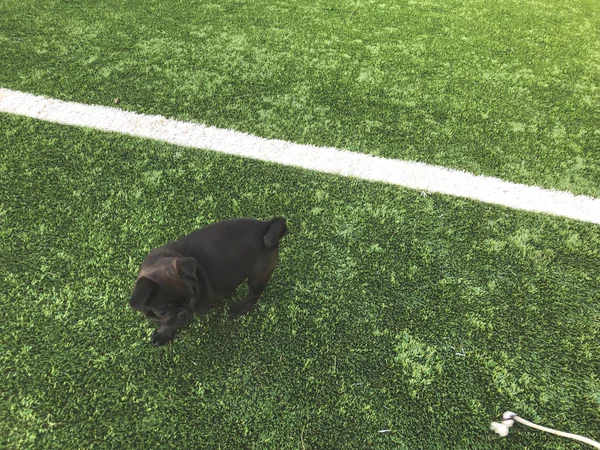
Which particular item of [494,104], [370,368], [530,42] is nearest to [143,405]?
[370,368]

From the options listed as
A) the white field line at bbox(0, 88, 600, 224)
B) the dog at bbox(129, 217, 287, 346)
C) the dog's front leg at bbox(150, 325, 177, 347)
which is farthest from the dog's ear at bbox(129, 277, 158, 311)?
the white field line at bbox(0, 88, 600, 224)

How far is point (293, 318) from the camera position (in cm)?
183

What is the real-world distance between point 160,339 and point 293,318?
1.97ft

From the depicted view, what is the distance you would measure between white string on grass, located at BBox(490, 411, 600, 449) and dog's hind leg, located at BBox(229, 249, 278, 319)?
44.5 inches

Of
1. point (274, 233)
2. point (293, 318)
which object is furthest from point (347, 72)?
point (293, 318)

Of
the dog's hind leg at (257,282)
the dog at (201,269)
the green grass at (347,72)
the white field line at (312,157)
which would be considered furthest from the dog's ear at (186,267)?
the green grass at (347,72)

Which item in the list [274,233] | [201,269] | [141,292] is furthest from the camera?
[274,233]

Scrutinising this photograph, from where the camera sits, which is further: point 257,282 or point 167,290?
point 257,282

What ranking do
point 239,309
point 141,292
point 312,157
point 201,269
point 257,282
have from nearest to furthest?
point 141,292, point 201,269, point 257,282, point 239,309, point 312,157

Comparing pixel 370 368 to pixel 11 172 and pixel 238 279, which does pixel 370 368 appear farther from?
pixel 11 172

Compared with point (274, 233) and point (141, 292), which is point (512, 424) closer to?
point (274, 233)

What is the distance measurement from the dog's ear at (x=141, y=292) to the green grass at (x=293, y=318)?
0.52 metres

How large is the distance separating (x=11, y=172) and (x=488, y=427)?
110 inches

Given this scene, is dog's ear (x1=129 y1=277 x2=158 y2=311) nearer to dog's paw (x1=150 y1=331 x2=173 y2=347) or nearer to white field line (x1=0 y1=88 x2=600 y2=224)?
dog's paw (x1=150 y1=331 x2=173 y2=347)
